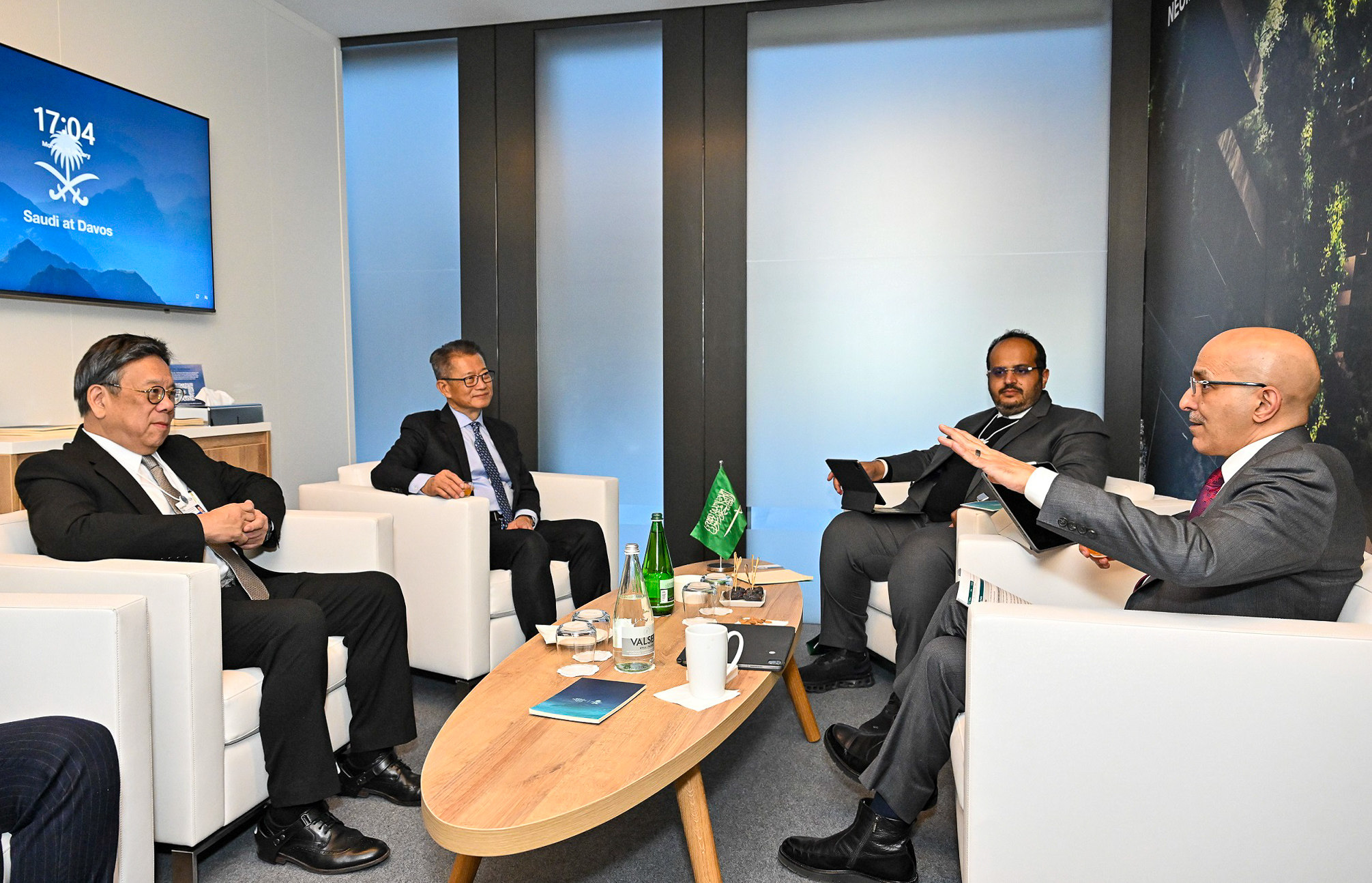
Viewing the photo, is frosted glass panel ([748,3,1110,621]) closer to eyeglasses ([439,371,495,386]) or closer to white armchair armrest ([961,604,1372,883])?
eyeglasses ([439,371,495,386])

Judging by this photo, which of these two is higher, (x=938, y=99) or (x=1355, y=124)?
(x=938, y=99)

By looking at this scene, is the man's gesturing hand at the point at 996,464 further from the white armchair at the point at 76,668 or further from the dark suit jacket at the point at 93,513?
the dark suit jacket at the point at 93,513

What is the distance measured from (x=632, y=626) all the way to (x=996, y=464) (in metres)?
0.91

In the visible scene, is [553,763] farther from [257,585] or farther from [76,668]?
[257,585]

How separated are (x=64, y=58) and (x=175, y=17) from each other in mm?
672

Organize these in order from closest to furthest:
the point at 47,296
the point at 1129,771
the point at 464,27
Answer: the point at 1129,771, the point at 47,296, the point at 464,27

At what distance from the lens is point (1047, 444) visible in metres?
3.36

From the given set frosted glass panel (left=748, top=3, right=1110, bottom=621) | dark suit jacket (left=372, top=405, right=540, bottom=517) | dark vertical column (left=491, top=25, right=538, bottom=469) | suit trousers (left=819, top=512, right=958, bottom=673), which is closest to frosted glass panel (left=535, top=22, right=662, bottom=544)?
dark vertical column (left=491, top=25, right=538, bottom=469)

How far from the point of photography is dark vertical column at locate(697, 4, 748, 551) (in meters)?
4.55

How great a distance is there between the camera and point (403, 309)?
5.04 metres

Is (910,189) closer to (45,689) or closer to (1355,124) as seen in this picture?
(1355,124)

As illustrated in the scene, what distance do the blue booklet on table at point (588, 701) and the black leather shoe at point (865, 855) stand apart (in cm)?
55

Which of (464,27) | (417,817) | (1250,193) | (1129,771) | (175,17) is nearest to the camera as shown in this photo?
(1129,771)

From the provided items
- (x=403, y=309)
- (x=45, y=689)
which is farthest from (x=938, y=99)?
(x=45, y=689)
